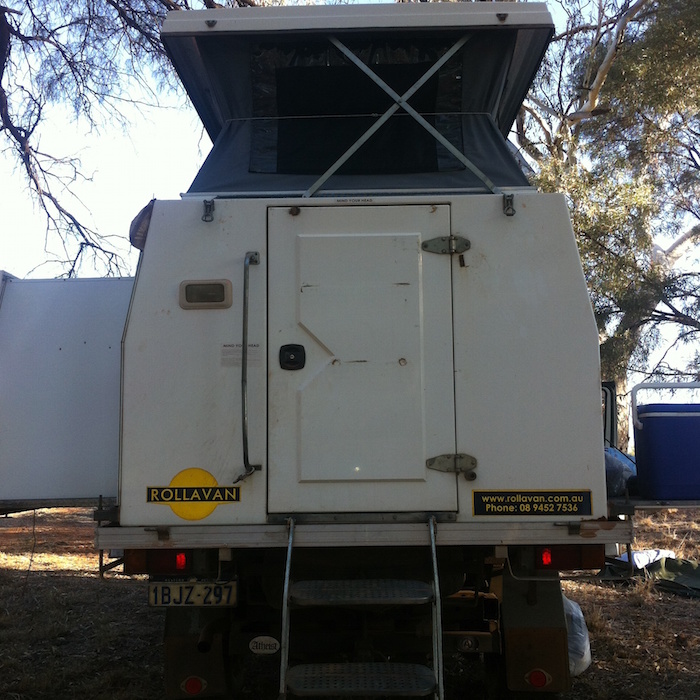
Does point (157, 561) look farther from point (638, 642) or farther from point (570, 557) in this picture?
point (638, 642)

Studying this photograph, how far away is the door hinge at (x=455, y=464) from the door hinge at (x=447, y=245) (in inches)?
39.0

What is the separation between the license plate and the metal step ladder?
0.33 metres

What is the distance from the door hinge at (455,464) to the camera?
3.94 metres

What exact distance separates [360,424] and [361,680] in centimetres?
114

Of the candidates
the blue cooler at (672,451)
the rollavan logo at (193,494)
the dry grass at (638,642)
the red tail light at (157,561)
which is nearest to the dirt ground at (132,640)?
the dry grass at (638,642)

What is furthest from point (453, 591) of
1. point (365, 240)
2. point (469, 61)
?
point (469, 61)

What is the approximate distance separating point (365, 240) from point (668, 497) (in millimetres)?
1932

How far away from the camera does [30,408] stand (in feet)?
15.2

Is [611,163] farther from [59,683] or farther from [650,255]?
[59,683]

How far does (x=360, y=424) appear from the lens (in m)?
4.00

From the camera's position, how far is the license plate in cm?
392

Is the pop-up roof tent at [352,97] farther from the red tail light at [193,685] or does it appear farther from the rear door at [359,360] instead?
the red tail light at [193,685]

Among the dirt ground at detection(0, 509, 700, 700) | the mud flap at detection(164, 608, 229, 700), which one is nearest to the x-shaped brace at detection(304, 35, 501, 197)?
the mud flap at detection(164, 608, 229, 700)

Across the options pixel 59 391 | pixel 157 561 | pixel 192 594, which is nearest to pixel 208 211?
pixel 59 391
